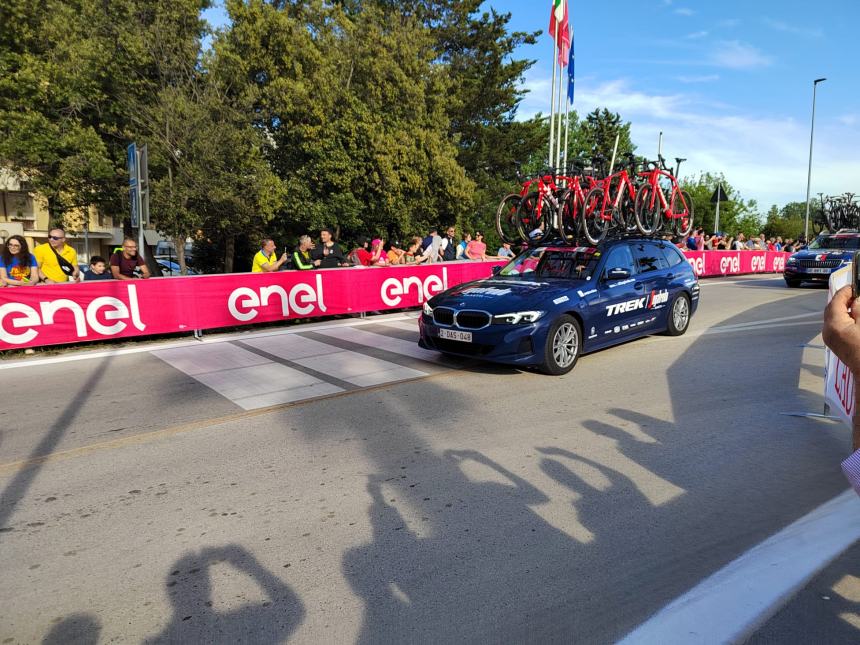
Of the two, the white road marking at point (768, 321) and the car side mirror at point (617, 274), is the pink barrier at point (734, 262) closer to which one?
the white road marking at point (768, 321)

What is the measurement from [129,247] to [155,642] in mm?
8790

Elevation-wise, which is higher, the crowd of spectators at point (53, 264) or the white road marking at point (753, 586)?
the crowd of spectators at point (53, 264)

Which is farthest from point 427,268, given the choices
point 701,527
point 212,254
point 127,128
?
point 212,254

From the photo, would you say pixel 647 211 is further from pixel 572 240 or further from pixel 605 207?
pixel 572 240

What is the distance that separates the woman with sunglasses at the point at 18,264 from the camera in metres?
8.84

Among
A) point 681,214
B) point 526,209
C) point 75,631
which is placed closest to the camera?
point 75,631

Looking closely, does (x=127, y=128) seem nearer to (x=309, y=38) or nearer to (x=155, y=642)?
(x=309, y=38)

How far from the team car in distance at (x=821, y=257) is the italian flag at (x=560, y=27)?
937 centimetres

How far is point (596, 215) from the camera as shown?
9.38m

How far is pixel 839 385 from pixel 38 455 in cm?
651

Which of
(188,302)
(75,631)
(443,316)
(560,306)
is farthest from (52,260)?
(75,631)

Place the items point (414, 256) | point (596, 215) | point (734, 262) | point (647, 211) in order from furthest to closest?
point (734, 262) < point (414, 256) < point (647, 211) < point (596, 215)

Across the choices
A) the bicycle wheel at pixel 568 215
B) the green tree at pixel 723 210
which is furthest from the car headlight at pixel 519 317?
the green tree at pixel 723 210

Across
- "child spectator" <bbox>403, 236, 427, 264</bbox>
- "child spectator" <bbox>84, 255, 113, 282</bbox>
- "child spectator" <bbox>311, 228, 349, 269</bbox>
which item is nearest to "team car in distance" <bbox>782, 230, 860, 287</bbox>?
"child spectator" <bbox>403, 236, 427, 264</bbox>
